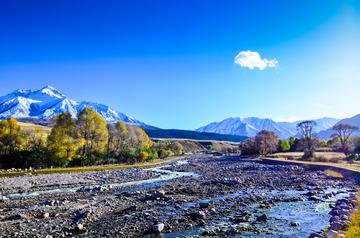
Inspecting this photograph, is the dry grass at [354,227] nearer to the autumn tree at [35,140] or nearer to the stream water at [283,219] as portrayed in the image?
the stream water at [283,219]

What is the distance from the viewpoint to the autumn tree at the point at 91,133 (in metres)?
79.2

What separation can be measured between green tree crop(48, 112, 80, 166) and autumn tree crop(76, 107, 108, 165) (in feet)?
7.70

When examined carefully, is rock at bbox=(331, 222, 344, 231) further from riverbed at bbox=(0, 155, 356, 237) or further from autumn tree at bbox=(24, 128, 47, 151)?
autumn tree at bbox=(24, 128, 47, 151)

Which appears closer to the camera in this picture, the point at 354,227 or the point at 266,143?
the point at 354,227

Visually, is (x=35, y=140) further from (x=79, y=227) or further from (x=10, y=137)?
(x=79, y=227)

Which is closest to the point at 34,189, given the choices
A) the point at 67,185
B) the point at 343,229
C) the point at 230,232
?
the point at 67,185

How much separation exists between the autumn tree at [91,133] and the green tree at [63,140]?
2.35 m

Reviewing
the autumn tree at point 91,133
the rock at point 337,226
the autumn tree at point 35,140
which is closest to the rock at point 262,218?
the rock at point 337,226

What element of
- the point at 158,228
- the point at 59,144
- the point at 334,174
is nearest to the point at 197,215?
the point at 158,228

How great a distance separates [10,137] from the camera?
75062 millimetres

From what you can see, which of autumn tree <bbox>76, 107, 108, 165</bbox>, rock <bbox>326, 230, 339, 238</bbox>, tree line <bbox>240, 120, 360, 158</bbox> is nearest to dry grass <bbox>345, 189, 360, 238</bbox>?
rock <bbox>326, 230, 339, 238</bbox>

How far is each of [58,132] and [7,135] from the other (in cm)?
1240

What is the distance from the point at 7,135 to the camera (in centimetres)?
7469

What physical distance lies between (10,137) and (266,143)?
310 ft
